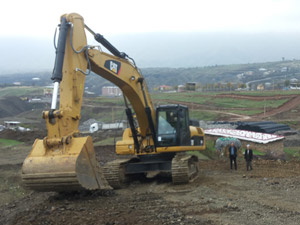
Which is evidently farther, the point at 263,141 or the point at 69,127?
the point at 263,141

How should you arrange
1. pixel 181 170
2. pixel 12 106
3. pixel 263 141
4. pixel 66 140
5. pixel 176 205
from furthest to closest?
pixel 12 106 → pixel 263 141 → pixel 181 170 → pixel 176 205 → pixel 66 140

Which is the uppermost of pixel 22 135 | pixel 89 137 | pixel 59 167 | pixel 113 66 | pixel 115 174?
pixel 113 66

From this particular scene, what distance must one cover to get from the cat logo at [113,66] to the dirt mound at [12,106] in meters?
59.4

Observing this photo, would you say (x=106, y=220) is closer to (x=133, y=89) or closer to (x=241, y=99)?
(x=133, y=89)

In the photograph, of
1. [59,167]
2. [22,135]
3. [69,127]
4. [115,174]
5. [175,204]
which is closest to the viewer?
[59,167]

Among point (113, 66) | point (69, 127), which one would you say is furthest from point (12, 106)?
point (69, 127)

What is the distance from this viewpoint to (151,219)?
9.64m

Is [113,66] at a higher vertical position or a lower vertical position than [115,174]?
higher

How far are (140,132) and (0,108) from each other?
58981mm

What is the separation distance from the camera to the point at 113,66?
12852mm

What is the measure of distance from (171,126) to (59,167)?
19.0 feet

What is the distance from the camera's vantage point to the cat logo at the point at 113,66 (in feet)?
41.3

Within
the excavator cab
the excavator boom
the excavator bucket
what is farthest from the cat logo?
the excavator bucket

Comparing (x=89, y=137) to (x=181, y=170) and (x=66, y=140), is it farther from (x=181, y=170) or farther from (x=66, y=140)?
(x=181, y=170)
